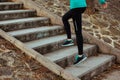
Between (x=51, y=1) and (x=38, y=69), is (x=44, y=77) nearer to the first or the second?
(x=38, y=69)

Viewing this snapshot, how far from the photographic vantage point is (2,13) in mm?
6785

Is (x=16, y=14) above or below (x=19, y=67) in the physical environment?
above

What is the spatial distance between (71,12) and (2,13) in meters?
2.39

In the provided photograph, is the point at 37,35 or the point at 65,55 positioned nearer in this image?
the point at 65,55

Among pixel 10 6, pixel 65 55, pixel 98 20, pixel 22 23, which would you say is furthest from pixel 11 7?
pixel 98 20

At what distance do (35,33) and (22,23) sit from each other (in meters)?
0.59

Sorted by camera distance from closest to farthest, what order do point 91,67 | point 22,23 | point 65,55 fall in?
point 91,67 < point 65,55 < point 22,23

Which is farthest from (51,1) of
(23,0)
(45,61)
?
(45,61)

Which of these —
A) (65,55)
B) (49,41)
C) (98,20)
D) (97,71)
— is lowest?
(97,71)

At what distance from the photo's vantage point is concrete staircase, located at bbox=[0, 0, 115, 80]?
5485 mm

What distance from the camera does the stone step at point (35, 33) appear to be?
19.5 ft

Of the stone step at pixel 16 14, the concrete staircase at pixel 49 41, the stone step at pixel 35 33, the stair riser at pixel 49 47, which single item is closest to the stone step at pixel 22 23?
the concrete staircase at pixel 49 41

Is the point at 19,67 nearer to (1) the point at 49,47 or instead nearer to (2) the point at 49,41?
(1) the point at 49,47

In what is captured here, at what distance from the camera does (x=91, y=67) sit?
219 inches
